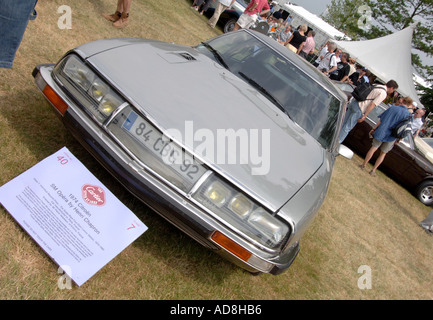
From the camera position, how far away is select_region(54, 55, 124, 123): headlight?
6.32ft

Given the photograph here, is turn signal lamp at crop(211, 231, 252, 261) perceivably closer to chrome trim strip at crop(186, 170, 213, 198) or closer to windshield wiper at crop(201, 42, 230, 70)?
chrome trim strip at crop(186, 170, 213, 198)

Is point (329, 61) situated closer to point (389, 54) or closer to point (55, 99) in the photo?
point (389, 54)

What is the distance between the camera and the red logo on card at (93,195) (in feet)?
6.05

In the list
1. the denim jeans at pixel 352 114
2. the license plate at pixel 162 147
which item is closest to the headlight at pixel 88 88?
the license plate at pixel 162 147

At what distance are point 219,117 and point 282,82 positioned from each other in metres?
1.12

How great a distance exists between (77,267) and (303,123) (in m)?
1.98

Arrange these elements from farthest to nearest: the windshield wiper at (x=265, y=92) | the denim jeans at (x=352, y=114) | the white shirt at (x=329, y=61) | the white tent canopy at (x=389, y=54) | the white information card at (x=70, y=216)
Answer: the white tent canopy at (x=389, y=54), the white shirt at (x=329, y=61), the denim jeans at (x=352, y=114), the windshield wiper at (x=265, y=92), the white information card at (x=70, y=216)

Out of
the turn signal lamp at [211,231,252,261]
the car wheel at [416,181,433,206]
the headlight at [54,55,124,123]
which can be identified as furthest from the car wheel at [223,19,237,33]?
the turn signal lamp at [211,231,252,261]

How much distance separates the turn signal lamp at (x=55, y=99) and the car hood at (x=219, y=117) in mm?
307

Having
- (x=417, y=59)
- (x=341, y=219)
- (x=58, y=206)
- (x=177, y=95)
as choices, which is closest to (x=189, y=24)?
(x=341, y=219)

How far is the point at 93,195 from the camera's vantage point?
6.12 feet

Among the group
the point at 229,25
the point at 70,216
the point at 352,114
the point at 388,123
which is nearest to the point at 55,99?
the point at 70,216

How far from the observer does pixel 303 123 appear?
2.71 meters

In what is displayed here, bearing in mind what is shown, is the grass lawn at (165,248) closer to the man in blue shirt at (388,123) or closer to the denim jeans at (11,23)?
the denim jeans at (11,23)
